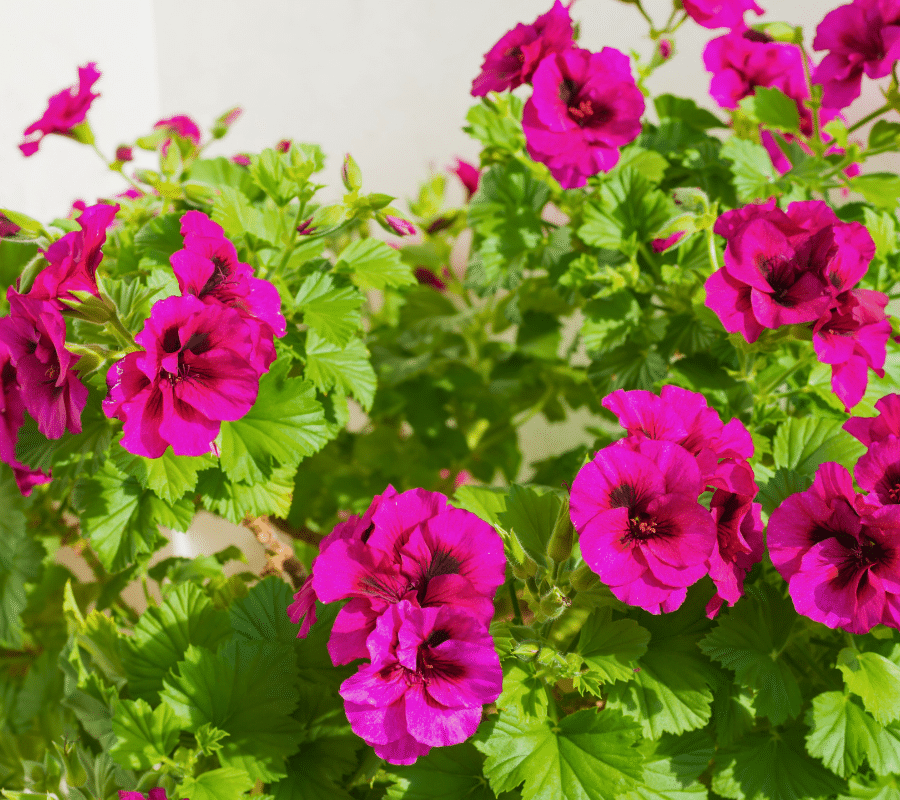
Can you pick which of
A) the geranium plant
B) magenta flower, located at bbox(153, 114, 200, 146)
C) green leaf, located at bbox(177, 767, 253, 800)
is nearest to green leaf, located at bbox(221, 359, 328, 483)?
the geranium plant

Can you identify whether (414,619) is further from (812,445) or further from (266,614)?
(812,445)

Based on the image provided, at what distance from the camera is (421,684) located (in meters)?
0.50

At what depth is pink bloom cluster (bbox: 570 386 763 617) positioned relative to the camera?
0.51 m

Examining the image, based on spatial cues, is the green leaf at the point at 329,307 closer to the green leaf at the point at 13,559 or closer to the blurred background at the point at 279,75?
the green leaf at the point at 13,559

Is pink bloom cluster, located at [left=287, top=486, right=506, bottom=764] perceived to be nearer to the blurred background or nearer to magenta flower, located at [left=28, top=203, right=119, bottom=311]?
magenta flower, located at [left=28, top=203, right=119, bottom=311]

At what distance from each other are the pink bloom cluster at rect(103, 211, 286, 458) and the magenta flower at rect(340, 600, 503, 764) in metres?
0.20

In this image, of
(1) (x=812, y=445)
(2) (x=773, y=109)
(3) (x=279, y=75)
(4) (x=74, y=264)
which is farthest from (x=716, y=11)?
(3) (x=279, y=75)

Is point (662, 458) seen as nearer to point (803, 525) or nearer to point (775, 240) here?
point (803, 525)

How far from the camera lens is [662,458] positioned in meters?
0.52

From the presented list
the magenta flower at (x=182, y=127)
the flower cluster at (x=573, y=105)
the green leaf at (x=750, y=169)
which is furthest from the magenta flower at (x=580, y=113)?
the magenta flower at (x=182, y=127)

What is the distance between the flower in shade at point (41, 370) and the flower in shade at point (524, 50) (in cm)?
51

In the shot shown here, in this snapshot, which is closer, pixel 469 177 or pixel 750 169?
pixel 750 169

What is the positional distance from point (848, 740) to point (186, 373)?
0.59 meters

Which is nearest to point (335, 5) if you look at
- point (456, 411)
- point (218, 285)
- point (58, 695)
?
point (456, 411)
